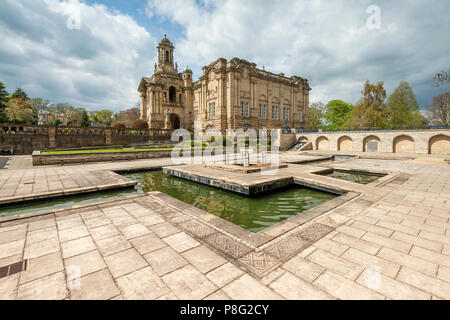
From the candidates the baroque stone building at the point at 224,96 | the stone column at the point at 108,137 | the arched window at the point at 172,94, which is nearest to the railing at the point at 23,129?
the stone column at the point at 108,137

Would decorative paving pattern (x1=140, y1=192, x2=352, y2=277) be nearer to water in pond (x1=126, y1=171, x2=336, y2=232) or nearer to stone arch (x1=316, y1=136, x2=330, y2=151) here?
water in pond (x1=126, y1=171, x2=336, y2=232)

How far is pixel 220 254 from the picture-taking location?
3.58m

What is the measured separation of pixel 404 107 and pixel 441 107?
25.8 feet

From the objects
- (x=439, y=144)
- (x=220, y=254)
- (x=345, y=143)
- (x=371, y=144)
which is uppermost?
(x=345, y=143)

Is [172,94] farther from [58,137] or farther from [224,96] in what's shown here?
[58,137]

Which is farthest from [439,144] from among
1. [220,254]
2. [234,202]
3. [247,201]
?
[220,254]

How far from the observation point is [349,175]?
42.5 feet

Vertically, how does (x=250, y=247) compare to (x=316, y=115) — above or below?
below

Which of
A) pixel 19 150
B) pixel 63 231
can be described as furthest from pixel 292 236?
A: pixel 19 150

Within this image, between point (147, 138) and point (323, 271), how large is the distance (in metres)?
33.8

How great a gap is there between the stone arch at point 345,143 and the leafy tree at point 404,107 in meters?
10.7

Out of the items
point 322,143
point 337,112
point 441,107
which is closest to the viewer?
point 322,143

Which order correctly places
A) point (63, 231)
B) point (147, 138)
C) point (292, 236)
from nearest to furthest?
point (292, 236)
point (63, 231)
point (147, 138)
